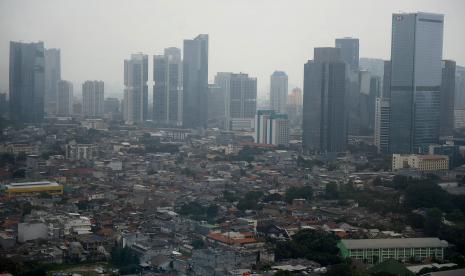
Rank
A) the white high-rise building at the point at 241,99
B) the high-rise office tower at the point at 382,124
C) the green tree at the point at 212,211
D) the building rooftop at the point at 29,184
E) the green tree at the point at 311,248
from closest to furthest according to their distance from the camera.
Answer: the green tree at the point at 311,248
the green tree at the point at 212,211
the building rooftop at the point at 29,184
the high-rise office tower at the point at 382,124
the white high-rise building at the point at 241,99

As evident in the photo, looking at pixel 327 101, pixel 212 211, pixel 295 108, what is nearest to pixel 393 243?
pixel 212 211

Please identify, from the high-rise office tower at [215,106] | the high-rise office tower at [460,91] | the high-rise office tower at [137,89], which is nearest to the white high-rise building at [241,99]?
the high-rise office tower at [215,106]

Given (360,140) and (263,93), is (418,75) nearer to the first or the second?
(360,140)

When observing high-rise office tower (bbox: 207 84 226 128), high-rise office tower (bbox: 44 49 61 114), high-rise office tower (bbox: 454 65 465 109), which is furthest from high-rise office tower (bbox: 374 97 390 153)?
high-rise office tower (bbox: 44 49 61 114)

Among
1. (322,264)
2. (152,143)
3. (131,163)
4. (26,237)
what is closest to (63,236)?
(26,237)

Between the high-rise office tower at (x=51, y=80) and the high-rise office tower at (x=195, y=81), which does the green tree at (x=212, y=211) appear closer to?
the high-rise office tower at (x=51, y=80)

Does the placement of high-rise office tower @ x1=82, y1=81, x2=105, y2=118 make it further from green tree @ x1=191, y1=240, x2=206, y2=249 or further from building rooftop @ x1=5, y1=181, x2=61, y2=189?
green tree @ x1=191, y1=240, x2=206, y2=249

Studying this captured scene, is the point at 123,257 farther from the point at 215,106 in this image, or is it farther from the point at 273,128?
the point at 215,106
